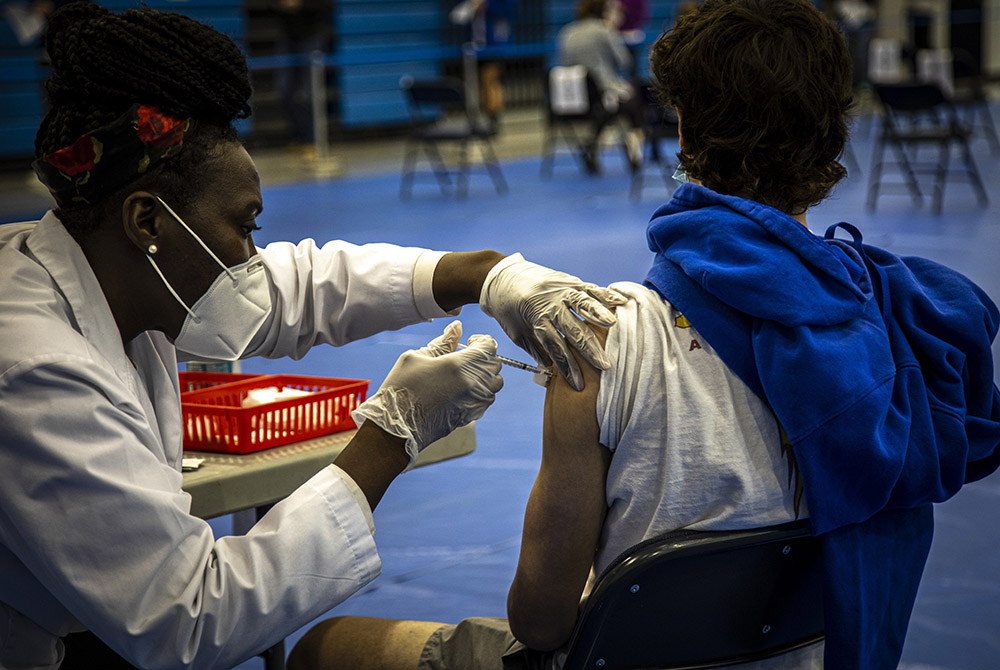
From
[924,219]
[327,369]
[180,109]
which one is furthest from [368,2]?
[180,109]

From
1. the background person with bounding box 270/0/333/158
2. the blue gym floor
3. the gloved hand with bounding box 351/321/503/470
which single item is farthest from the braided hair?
the background person with bounding box 270/0/333/158

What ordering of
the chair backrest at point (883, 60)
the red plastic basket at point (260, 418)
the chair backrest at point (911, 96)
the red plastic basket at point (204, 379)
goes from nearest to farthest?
the red plastic basket at point (260, 418), the red plastic basket at point (204, 379), the chair backrest at point (911, 96), the chair backrest at point (883, 60)

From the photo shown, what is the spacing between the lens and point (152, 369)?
140cm

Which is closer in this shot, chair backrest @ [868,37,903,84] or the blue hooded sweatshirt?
the blue hooded sweatshirt

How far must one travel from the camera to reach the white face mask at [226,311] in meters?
Answer: 1.34

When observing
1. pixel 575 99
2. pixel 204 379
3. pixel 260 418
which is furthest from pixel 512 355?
pixel 575 99

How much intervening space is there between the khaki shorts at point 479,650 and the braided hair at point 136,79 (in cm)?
69

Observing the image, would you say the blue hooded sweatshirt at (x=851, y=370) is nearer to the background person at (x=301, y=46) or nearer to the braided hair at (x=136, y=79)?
the braided hair at (x=136, y=79)

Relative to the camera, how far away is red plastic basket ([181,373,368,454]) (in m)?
1.57

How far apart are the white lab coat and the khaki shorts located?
24cm

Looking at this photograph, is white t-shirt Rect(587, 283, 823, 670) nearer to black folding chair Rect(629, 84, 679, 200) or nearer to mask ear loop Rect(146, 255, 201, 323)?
mask ear loop Rect(146, 255, 201, 323)

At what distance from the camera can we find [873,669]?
1239 mm

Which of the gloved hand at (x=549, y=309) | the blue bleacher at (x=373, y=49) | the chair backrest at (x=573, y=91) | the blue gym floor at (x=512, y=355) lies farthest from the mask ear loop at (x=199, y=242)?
the blue bleacher at (x=373, y=49)

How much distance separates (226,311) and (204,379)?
0.62 meters
